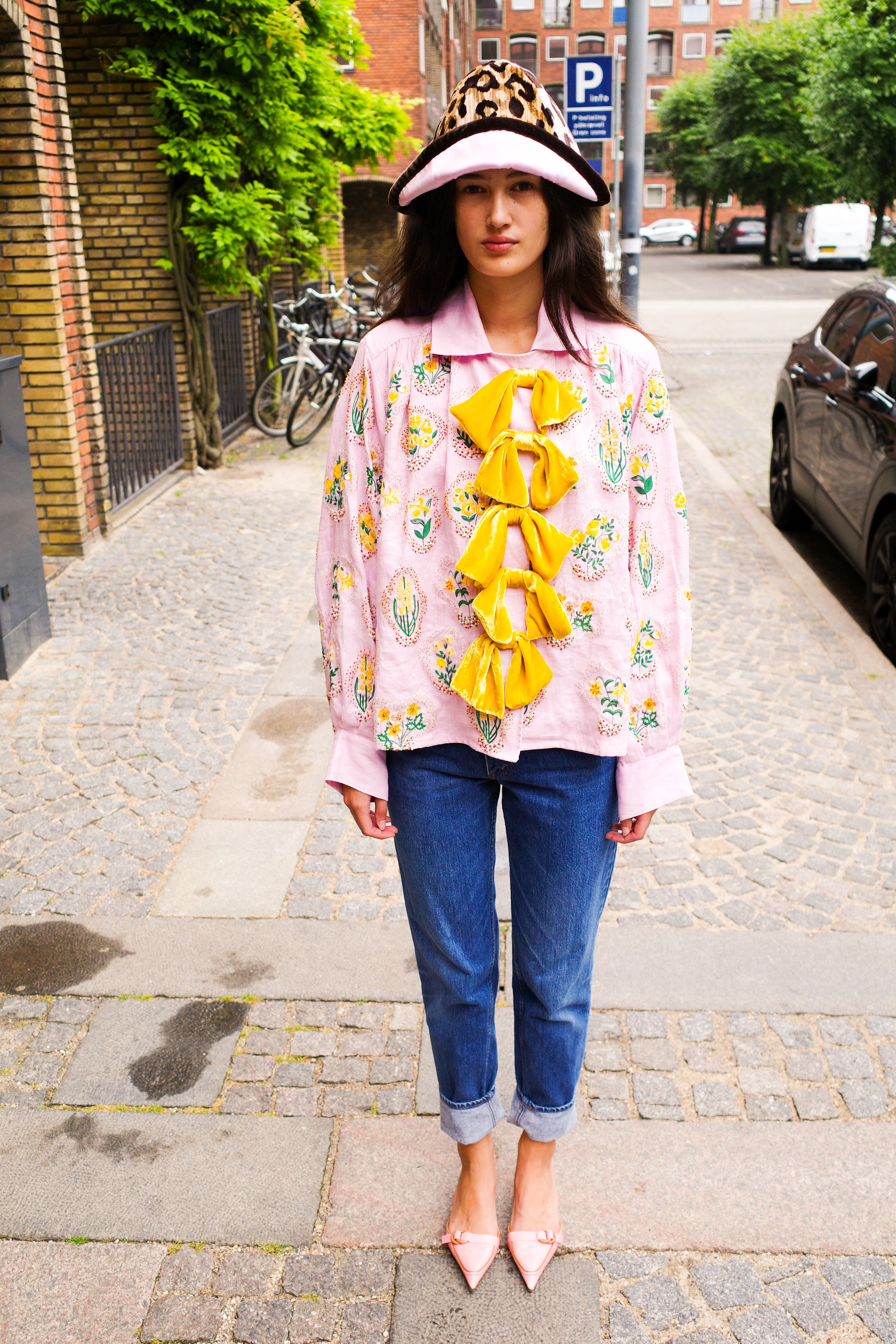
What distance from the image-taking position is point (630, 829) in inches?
83.6

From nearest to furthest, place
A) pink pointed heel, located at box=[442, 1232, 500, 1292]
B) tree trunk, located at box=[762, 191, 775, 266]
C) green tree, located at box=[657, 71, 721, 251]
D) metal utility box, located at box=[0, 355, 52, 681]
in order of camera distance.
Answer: pink pointed heel, located at box=[442, 1232, 500, 1292]
metal utility box, located at box=[0, 355, 52, 681]
tree trunk, located at box=[762, 191, 775, 266]
green tree, located at box=[657, 71, 721, 251]

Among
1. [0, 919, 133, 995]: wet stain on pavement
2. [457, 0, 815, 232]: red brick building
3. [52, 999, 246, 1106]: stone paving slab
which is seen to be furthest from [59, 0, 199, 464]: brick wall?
[457, 0, 815, 232]: red brick building

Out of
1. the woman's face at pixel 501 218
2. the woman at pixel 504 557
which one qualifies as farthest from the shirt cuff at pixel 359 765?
the woman's face at pixel 501 218

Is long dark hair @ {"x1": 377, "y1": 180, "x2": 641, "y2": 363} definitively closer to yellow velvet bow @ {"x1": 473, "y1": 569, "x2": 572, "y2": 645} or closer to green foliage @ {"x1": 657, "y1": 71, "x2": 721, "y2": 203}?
yellow velvet bow @ {"x1": 473, "y1": 569, "x2": 572, "y2": 645}

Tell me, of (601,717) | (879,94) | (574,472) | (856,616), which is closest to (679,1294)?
(601,717)

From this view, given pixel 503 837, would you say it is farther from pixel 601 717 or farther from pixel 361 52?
pixel 361 52

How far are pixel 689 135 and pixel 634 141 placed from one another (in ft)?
180

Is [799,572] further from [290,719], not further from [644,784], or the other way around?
[644,784]

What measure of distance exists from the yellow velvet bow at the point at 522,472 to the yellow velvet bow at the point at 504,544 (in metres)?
0.02

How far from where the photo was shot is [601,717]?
1984 mm

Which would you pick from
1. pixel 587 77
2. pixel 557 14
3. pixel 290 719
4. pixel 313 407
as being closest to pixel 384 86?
pixel 587 77

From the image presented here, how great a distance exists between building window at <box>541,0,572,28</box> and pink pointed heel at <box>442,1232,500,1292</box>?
3062 inches

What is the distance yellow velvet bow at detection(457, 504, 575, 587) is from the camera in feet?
6.15

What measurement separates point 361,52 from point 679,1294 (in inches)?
473
